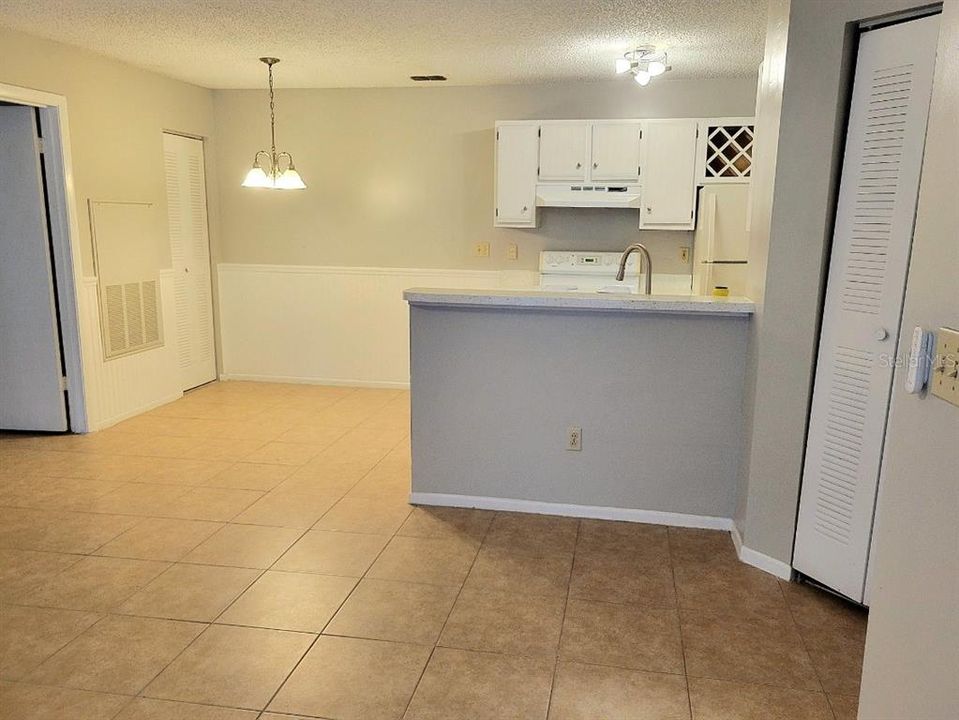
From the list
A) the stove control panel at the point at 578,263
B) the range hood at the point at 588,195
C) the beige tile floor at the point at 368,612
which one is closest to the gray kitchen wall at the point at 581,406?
the beige tile floor at the point at 368,612

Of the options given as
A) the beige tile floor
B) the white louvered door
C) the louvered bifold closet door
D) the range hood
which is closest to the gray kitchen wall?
the beige tile floor

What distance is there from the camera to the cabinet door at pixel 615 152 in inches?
203

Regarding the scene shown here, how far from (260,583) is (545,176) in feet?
11.9

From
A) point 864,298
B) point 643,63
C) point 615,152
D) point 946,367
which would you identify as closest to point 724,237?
point 615,152

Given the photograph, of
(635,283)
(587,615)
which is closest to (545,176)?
(635,283)

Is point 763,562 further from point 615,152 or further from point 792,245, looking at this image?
point 615,152

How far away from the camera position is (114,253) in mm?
4859

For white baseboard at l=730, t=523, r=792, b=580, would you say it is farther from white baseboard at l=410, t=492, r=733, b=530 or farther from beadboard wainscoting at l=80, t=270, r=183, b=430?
beadboard wainscoting at l=80, t=270, r=183, b=430

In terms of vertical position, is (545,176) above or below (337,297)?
above

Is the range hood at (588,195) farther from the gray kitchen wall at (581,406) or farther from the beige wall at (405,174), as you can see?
the gray kitchen wall at (581,406)

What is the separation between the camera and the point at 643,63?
14.8ft

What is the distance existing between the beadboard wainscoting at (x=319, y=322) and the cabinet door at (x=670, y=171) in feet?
5.10

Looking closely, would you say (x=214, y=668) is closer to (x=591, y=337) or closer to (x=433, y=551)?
(x=433, y=551)

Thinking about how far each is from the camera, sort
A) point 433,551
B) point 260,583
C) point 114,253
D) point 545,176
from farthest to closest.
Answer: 1. point 545,176
2. point 114,253
3. point 433,551
4. point 260,583
